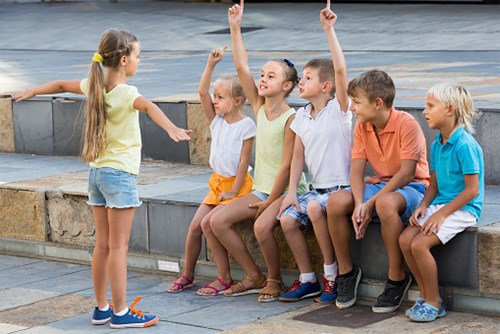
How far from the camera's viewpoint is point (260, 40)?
46.7 ft

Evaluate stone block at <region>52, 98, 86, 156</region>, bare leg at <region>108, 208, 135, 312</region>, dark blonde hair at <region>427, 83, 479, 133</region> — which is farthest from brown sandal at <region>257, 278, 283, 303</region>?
stone block at <region>52, 98, 86, 156</region>

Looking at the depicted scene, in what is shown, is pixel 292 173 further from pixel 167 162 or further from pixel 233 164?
pixel 167 162

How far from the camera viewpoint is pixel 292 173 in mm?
5598

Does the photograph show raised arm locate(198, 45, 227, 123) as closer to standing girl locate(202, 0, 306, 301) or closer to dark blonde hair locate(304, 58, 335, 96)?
→ standing girl locate(202, 0, 306, 301)

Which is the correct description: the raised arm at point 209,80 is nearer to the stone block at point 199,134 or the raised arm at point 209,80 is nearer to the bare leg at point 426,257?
the stone block at point 199,134

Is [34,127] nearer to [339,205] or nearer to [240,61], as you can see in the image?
[240,61]

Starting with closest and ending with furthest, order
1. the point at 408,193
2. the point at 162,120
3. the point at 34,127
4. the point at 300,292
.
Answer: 1. the point at 162,120
2. the point at 408,193
3. the point at 300,292
4. the point at 34,127

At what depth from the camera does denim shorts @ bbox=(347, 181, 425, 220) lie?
5199 mm

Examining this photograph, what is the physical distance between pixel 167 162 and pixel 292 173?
93.2 inches

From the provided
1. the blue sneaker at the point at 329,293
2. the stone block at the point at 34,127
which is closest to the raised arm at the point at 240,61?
the blue sneaker at the point at 329,293

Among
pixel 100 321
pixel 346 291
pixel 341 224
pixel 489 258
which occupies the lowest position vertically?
pixel 100 321

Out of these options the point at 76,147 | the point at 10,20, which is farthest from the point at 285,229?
the point at 10,20

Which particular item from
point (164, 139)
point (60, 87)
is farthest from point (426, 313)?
point (164, 139)

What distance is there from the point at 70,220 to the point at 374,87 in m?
2.39
